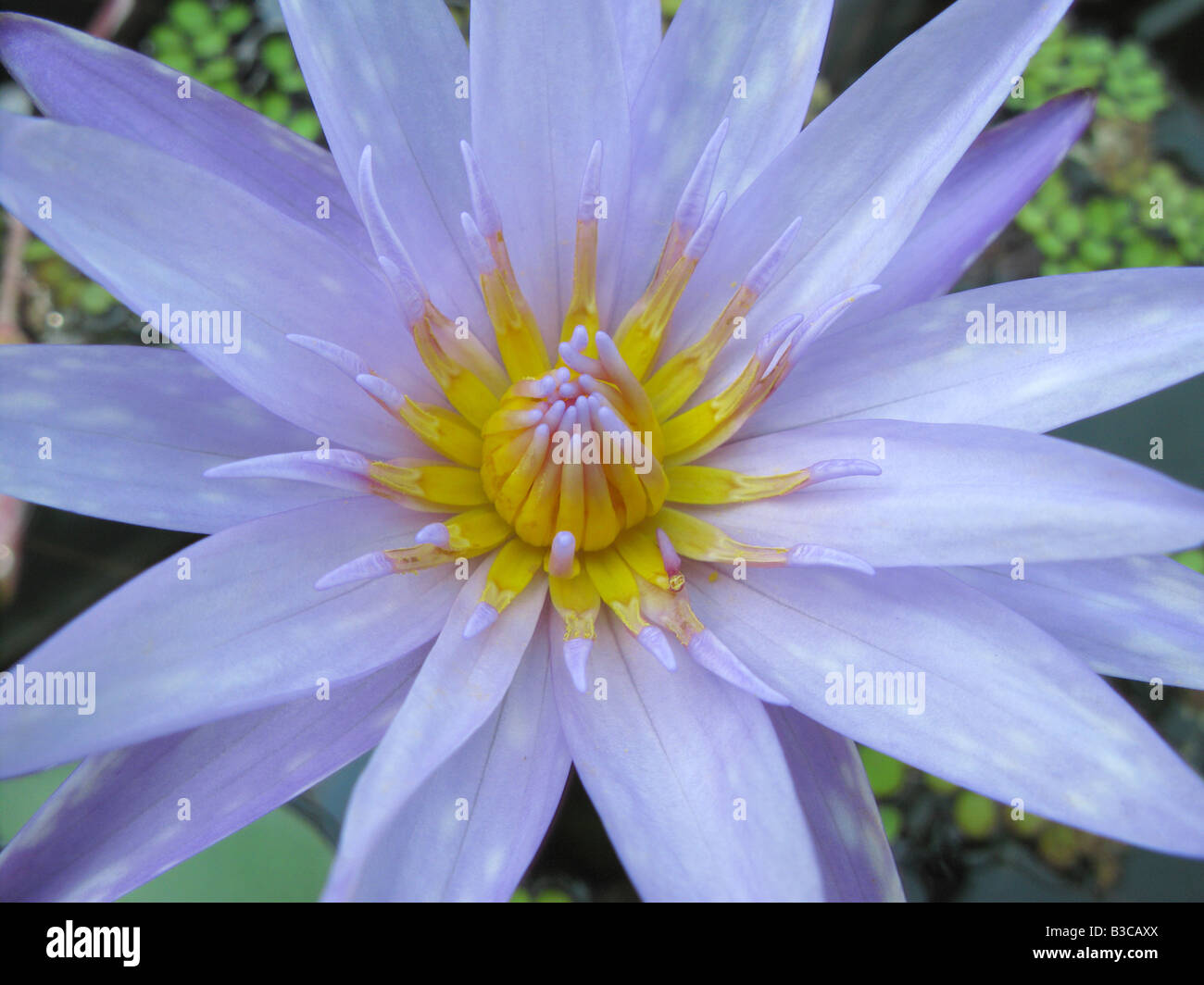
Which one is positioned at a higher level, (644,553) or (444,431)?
(444,431)

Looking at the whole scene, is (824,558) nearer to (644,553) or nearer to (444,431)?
(644,553)

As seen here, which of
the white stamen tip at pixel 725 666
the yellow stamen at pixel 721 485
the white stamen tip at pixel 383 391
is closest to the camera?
the white stamen tip at pixel 725 666

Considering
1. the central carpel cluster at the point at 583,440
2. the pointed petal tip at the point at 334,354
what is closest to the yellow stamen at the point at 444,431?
the central carpel cluster at the point at 583,440

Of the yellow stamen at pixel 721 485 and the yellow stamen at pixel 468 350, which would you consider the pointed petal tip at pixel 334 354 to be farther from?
the yellow stamen at pixel 721 485

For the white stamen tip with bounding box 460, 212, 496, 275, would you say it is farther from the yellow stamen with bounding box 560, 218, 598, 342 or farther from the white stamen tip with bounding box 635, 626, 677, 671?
the white stamen tip with bounding box 635, 626, 677, 671

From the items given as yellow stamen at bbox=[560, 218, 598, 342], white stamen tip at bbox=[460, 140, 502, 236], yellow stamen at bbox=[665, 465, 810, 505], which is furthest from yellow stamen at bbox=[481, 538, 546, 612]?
white stamen tip at bbox=[460, 140, 502, 236]

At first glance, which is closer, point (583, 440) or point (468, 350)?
point (583, 440)

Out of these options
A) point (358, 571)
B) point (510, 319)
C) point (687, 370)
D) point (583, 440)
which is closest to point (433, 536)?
point (358, 571)
